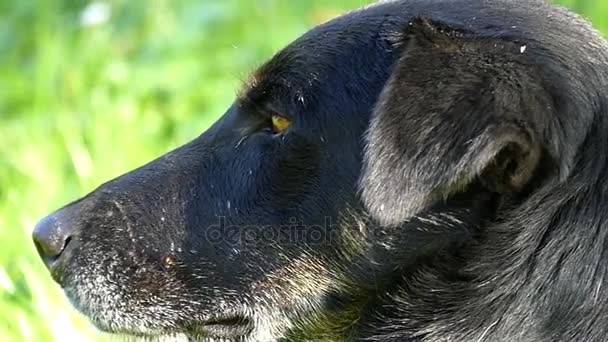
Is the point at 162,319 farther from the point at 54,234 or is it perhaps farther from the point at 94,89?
the point at 94,89

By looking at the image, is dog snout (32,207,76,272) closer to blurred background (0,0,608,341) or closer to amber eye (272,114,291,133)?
amber eye (272,114,291,133)

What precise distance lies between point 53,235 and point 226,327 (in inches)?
19.2

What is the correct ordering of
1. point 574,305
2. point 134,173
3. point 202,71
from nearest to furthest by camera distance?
1. point 574,305
2. point 134,173
3. point 202,71

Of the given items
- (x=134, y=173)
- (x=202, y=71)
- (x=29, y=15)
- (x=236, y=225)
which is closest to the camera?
(x=236, y=225)

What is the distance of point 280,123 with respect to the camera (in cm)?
271

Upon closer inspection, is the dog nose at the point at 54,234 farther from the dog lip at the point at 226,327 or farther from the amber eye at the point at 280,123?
the amber eye at the point at 280,123

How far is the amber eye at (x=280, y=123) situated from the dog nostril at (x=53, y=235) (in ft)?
1.89

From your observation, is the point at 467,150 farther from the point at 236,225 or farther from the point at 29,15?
the point at 29,15

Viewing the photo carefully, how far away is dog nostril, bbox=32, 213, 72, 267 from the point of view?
2.79 m

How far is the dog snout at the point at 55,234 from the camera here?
2793 millimetres

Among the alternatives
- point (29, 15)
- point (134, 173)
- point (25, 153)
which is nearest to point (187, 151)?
point (134, 173)

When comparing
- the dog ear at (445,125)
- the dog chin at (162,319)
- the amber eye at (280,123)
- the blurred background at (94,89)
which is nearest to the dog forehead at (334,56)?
the amber eye at (280,123)

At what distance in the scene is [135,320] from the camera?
2812mm

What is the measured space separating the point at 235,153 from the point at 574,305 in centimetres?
90
